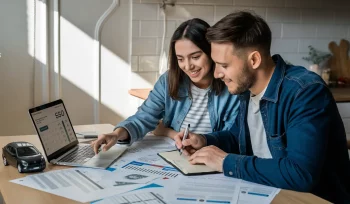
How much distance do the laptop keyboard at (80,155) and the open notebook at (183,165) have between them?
0.80 feet

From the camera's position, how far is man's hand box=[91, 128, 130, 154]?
1.59 meters

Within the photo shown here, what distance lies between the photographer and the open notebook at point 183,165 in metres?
1.38

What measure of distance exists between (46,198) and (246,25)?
2.54 feet

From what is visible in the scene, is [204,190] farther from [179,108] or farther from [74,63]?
[74,63]

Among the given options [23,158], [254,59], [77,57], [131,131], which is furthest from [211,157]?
[77,57]

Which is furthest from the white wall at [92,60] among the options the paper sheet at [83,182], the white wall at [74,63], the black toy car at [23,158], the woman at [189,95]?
the paper sheet at [83,182]

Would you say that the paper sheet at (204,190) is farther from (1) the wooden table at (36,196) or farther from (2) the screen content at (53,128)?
(2) the screen content at (53,128)

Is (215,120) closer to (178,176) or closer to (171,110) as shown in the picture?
(171,110)

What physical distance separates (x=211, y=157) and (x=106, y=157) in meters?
0.36

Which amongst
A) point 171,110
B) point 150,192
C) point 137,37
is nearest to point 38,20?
point 137,37

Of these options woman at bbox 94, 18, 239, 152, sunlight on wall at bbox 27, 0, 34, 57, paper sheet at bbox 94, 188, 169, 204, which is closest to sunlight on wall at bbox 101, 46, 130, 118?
sunlight on wall at bbox 27, 0, 34, 57

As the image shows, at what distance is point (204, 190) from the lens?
4.07 ft

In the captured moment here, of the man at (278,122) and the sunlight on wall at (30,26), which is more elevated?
the sunlight on wall at (30,26)

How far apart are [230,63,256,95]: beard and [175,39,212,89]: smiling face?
0.41m
